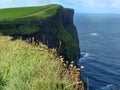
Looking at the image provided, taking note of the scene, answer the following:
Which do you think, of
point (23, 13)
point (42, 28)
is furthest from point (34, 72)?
point (23, 13)

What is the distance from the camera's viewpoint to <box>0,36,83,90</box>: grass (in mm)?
8898

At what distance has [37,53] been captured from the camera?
12.6 m

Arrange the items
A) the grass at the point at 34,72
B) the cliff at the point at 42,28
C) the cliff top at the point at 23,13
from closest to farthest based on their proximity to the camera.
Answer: the grass at the point at 34,72 < the cliff at the point at 42,28 < the cliff top at the point at 23,13

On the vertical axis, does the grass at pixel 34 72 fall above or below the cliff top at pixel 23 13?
above

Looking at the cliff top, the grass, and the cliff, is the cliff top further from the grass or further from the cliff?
the grass

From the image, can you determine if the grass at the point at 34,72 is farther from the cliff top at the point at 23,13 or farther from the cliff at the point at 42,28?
the cliff top at the point at 23,13

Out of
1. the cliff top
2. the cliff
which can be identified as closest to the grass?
the cliff

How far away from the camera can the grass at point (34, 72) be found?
890 centimetres

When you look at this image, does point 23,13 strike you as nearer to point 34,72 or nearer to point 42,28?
point 42,28

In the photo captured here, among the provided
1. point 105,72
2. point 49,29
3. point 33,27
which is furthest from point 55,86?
point 105,72

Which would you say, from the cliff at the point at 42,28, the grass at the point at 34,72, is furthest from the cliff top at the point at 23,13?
the grass at the point at 34,72

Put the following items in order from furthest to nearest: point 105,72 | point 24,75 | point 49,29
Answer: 1. point 105,72
2. point 49,29
3. point 24,75

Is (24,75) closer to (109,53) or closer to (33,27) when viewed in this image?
(33,27)

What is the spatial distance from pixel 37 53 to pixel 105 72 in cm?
8797
